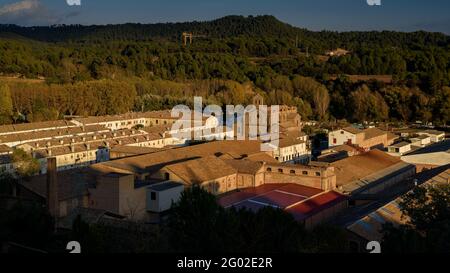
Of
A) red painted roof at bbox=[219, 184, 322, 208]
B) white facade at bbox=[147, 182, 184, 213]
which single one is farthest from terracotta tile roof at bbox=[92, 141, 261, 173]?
red painted roof at bbox=[219, 184, 322, 208]

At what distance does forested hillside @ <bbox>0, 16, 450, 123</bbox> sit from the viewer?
22578 mm

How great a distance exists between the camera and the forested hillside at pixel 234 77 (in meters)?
22.6

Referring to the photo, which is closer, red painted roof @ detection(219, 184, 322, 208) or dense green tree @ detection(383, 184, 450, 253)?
dense green tree @ detection(383, 184, 450, 253)

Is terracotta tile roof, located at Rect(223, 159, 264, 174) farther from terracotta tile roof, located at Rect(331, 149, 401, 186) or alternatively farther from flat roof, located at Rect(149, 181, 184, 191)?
flat roof, located at Rect(149, 181, 184, 191)

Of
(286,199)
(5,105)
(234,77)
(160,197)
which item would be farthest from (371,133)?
(234,77)

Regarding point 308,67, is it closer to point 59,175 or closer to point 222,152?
point 222,152

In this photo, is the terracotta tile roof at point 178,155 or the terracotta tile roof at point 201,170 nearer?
the terracotta tile roof at point 201,170

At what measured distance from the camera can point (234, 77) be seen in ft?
94.0

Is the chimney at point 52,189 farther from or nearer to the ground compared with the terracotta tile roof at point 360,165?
farther from the ground

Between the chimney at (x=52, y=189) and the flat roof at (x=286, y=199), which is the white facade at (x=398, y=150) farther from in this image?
the chimney at (x=52, y=189)

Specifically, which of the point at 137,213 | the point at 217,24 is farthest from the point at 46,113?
the point at 217,24

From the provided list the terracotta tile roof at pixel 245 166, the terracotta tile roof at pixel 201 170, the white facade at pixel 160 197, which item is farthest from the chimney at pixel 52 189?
the terracotta tile roof at pixel 245 166

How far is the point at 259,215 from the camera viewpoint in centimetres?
582

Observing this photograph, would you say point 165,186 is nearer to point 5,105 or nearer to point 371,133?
point 371,133
